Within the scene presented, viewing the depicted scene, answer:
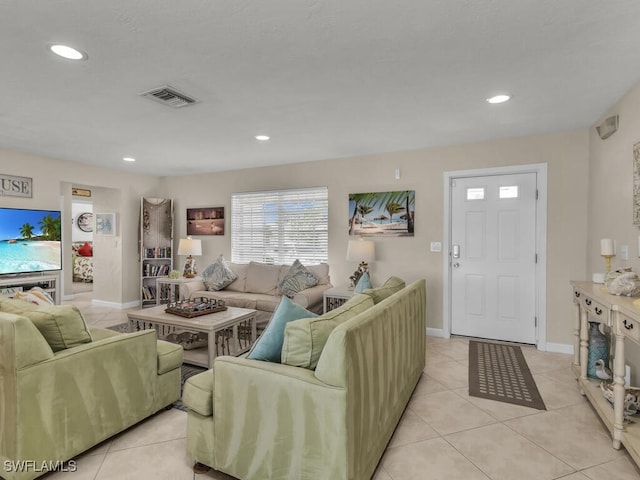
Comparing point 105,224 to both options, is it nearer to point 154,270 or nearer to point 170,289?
point 154,270

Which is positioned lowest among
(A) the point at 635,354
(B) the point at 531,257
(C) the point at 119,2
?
(A) the point at 635,354

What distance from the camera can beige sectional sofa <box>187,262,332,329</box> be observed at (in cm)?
442

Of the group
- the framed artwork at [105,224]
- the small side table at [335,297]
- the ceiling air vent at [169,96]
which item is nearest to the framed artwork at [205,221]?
the framed artwork at [105,224]

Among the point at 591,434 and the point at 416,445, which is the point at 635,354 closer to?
the point at 591,434

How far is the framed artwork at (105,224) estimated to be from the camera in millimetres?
6105

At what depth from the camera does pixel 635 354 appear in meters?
2.55

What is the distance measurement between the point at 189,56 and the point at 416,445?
2774mm

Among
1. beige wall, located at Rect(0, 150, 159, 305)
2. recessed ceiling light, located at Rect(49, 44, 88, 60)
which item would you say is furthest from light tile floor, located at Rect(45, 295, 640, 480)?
beige wall, located at Rect(0, 150, 159, 305)

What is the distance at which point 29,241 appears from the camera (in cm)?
457

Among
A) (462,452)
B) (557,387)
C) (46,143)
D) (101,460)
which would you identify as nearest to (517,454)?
(462,452)

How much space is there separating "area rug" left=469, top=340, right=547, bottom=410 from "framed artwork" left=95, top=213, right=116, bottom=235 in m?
5.97

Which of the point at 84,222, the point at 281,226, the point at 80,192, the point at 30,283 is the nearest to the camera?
the point at 30,283

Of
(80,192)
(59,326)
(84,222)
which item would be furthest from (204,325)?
(84,222)

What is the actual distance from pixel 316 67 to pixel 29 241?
4.58 meters
